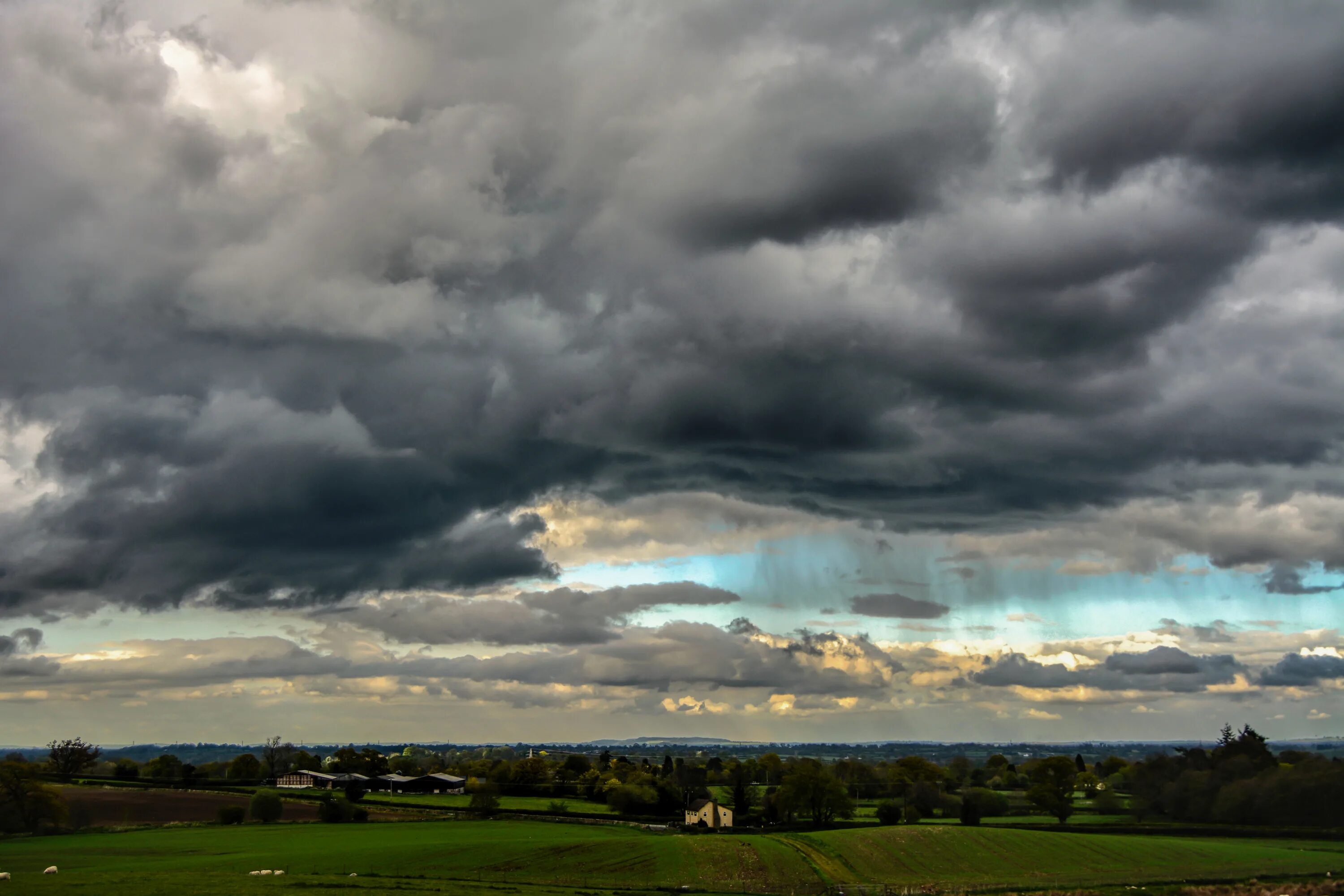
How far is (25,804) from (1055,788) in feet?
501

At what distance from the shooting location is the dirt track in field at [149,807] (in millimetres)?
137750

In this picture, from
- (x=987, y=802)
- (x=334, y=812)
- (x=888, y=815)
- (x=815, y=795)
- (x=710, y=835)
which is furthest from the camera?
(x=987, y=802)

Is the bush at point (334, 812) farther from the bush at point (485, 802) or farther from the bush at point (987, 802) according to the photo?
the bush at point (987, 802)

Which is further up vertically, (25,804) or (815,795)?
(25,804)

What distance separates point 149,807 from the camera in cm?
15662

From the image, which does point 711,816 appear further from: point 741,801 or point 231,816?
point 231,816

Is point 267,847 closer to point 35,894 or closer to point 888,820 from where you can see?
point 35,894

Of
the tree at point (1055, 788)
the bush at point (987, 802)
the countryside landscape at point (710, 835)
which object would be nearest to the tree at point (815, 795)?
the countryside landscape at point (710, 835)

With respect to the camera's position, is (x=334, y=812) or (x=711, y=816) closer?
(x=711, y=816)

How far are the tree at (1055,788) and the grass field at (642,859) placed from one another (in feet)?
105

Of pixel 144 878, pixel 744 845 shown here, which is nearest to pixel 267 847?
pixel 144 878

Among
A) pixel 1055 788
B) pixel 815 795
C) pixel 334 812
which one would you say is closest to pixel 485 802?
pixel 334 812

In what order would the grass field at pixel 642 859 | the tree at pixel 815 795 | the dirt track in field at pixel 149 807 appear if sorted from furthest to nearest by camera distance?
the tree at pixel 815 795
the dirt track in field at pixel 149 807
the grass field at pixel 642 859

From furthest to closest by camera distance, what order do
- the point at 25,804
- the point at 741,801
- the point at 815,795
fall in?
the point at 741,801, the point at 815,795, the point at 25,804
